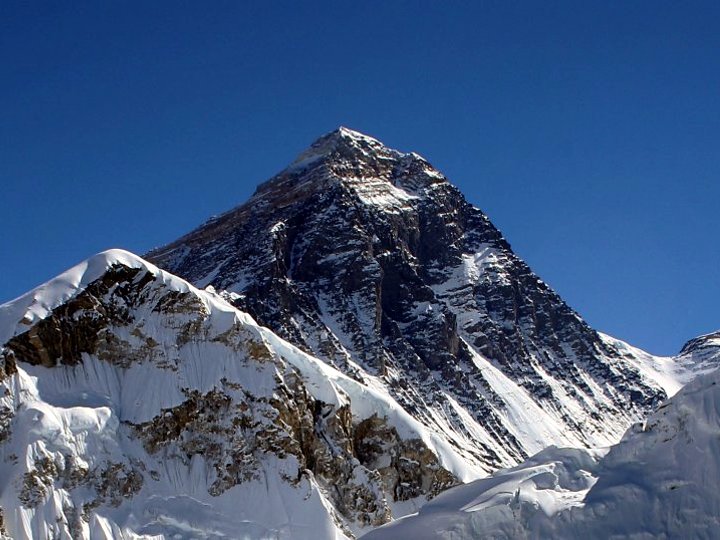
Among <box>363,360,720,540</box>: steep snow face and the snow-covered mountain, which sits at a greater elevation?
the snow-covered mountain

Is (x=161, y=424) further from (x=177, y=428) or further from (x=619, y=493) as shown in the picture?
(x=619, y=493)

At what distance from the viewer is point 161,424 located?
8762 cm

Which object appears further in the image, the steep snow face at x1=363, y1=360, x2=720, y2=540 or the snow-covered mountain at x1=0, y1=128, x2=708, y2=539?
the snow-covered mountain at x1=0, y1=128, x2=708, y2=539

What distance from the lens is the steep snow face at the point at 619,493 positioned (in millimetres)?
42906

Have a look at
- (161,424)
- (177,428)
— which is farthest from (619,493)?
(177,428)

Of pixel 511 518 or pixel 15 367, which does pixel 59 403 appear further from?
pixel 511 518

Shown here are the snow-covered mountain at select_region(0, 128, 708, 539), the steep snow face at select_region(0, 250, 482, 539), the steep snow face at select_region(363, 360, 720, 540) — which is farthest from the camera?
the snow-covered mountain at select_region(0, 128, 708, 539)

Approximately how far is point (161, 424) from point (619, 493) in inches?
1929

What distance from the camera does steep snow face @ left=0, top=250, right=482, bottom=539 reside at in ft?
266

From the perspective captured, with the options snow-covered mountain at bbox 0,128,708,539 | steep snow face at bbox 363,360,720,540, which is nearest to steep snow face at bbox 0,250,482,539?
snow-covered mountain at bbox 0,128,708,539

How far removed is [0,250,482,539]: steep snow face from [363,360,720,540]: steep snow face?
37.4 m

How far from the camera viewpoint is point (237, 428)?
89.4 m

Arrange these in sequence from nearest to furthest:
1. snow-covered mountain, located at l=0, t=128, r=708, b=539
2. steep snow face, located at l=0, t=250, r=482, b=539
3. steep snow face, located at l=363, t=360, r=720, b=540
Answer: steep snow face, located at l=363, t=360, r=720, b=540 < steep snow face, located at l=0, t=250, r=482, b=539 < snow-covered mountain, located at l=0, t=128, r=708, b=539

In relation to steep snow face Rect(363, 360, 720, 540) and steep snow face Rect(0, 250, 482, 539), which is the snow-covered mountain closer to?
steep snow face Rect(0, 250, 482, 539)
